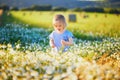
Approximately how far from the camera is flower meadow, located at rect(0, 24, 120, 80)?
13.0 feet

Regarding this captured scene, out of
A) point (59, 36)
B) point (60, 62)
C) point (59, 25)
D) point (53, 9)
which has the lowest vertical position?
point (60, 62)

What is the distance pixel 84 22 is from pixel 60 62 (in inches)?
89.8

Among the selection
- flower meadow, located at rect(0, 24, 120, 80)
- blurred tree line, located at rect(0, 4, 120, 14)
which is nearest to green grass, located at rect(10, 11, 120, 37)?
blurred tree line, located at rect(0, 4, 120, 14)

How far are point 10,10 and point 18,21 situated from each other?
26 cm

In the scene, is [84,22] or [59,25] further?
[84,22]

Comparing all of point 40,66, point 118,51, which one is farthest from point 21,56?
point 118,51

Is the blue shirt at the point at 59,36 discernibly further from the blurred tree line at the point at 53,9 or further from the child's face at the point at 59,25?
the blurred tree line at the point at 53,9

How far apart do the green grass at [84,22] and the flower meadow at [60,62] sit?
261 millimetres

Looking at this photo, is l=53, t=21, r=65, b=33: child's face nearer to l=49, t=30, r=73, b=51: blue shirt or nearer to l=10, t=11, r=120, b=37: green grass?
l=49, t=30, r=73, b=51: blue shirt

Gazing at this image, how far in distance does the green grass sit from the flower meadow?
26cm

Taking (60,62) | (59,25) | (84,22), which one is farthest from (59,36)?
(84,22)

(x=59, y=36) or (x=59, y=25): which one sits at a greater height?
(x=59, y=25)

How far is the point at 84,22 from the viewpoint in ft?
21.3

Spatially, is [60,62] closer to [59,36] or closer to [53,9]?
[59,36]
